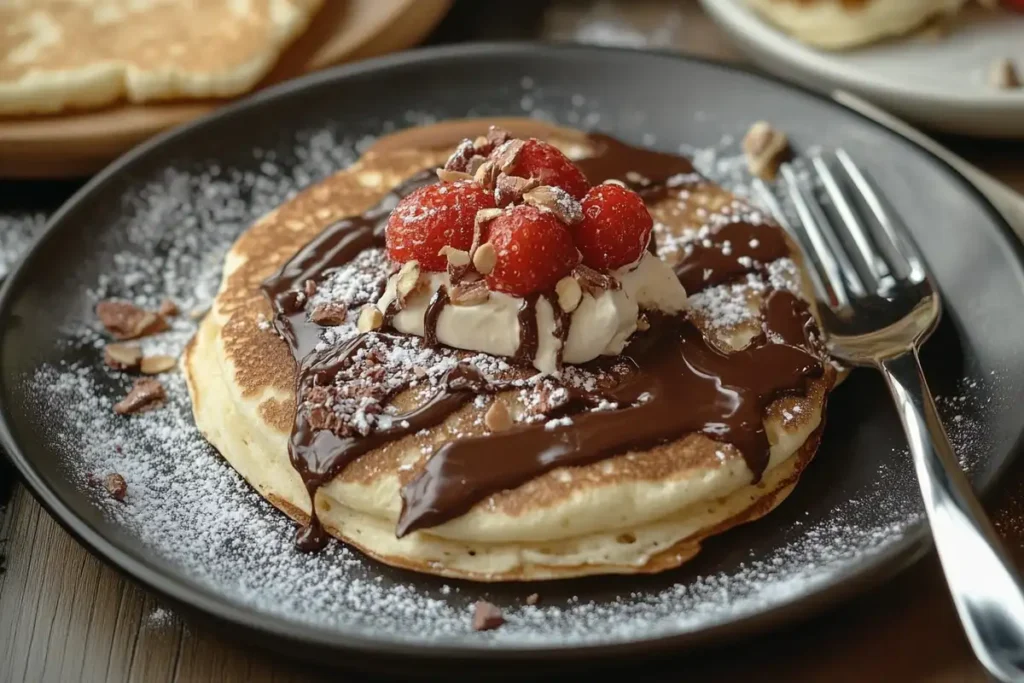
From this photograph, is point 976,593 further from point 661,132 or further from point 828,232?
point 661,132

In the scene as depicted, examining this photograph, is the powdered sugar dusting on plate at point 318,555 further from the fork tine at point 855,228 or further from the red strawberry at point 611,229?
the red strawberry at point 611,229

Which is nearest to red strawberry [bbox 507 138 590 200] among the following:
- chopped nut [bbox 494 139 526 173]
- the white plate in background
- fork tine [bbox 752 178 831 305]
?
chopped nut [bbox 494 139 526 173]

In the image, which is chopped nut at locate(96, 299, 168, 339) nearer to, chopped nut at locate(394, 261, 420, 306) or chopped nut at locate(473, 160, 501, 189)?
chopped nut at locate(394, 261, 420, 306)

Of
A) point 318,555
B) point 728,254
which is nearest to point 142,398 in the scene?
point 318,555

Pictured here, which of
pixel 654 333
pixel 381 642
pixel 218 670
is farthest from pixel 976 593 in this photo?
pixel 218 670

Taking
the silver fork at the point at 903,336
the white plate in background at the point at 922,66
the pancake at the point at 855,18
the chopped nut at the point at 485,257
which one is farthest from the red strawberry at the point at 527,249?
the pancake at the point at 855,18
